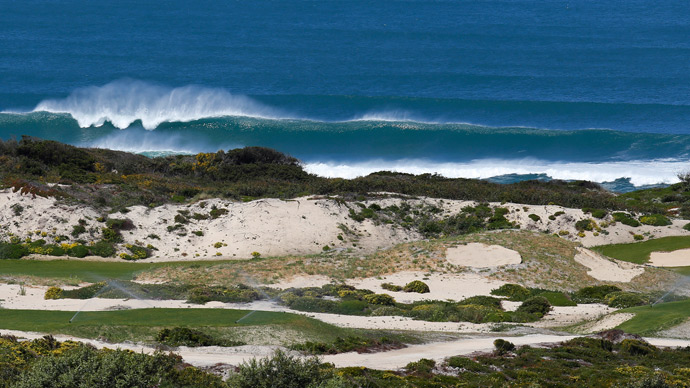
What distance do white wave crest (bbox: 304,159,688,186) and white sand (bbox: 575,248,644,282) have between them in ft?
94.7

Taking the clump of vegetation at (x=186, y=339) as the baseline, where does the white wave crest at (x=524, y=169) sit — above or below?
above

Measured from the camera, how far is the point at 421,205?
42562 mm

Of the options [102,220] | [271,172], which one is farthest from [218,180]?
[102,220]

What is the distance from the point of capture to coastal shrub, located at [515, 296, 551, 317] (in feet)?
82.6

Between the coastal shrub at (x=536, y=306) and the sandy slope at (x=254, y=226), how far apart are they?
41.0 feet

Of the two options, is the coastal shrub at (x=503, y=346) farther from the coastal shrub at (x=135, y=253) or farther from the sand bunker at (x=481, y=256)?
the coastal shrub at (x=135, y=253)

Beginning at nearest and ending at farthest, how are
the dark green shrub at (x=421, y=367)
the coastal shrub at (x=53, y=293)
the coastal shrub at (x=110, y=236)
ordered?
the dark green shrub at (x=421, y=367), the coastal shrub at (x=53, y=293), the coastal shrub at (x=110, y=236)

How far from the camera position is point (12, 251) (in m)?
34.0

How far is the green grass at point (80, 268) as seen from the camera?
29.4 metres

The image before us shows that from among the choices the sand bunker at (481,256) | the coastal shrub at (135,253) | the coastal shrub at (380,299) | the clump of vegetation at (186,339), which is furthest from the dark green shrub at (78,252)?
the clump of vegetation at (186,339)

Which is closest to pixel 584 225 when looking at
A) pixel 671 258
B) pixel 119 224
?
pixel 671 258

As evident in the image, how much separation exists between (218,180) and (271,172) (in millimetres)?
3845

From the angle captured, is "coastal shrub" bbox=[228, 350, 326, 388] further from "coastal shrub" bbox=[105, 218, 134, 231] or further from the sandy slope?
"coastal shrub" bbox=[105, 218, 134, 231]

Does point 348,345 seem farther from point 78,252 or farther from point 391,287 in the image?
point 78,252
